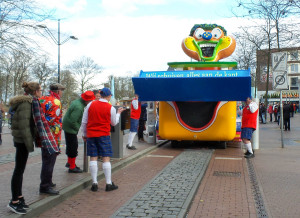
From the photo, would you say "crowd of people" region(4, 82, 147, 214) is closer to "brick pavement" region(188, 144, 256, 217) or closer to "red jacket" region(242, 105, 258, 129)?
"brick pavement" region(188, 144, 256, 217)

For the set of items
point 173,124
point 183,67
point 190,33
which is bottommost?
point 173,124

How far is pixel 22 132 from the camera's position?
444 centimetres

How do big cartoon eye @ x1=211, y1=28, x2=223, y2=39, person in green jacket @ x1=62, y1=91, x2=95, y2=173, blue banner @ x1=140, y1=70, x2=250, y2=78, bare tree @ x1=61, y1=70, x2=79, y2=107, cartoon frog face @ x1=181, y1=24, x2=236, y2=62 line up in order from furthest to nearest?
bare tree @ x1=61, y1=70, x2=79, y2=107 < big cartoon eye @ x1=211, y1=28, x2=223, y2=39 < cartoon frog face @ x1=181, y1=24, x2=236, y2=62 < blue banner @ x1=140, y1=70, x2=250, y2=78 < person in green jacket @ x1=62, y1=91, x2=95, y2=173

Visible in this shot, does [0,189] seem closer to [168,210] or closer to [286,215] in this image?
[168,210]

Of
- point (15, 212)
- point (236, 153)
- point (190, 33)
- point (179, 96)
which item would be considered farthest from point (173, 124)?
point (15, 212)

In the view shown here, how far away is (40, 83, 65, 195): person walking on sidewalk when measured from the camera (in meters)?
5.34

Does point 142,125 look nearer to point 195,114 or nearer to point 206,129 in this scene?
point 195,114

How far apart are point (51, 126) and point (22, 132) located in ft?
3.91

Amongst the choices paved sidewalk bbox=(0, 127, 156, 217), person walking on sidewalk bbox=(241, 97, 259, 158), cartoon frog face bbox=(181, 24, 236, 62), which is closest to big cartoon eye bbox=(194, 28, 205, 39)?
cartoon frog face bbox=(181, 24, 236, 62)

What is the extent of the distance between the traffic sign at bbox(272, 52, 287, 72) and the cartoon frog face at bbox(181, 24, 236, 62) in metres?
1.71

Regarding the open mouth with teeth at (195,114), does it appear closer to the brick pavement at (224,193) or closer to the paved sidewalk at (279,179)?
the paved sidewalk at (279,179)

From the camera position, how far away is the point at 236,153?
429 inches

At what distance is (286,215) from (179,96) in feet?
19.7

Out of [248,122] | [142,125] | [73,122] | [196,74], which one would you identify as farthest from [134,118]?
[73,122]
